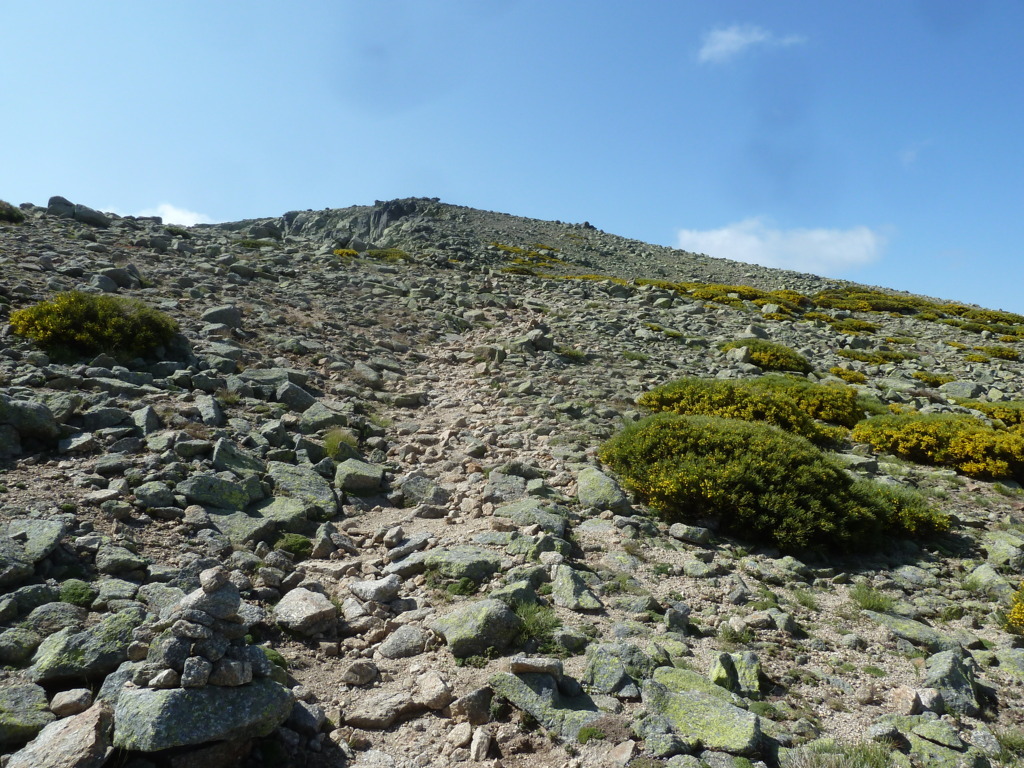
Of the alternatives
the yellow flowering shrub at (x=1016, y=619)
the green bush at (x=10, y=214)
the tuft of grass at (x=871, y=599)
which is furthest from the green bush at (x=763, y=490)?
the green bush at (x=10, y=214)

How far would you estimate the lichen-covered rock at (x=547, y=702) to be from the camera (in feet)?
16.6

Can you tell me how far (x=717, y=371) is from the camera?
63.6 feet

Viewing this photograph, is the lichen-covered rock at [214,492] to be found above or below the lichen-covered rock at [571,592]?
above

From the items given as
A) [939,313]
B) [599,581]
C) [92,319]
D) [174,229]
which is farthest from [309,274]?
[939,313]

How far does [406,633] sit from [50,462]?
5407 millimetres

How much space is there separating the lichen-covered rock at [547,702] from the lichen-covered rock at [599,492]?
4436 mm

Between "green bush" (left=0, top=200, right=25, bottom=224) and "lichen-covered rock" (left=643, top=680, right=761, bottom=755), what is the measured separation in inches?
1073

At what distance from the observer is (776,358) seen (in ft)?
Result: 67.6

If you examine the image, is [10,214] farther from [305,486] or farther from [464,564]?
[464,564]

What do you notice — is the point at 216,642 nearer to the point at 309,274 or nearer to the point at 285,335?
the point at 285,335

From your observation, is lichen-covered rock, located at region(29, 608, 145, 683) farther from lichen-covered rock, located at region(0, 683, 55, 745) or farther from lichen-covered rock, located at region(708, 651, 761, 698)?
lichen-covered rock, located at region(708, 651, 761, 698)

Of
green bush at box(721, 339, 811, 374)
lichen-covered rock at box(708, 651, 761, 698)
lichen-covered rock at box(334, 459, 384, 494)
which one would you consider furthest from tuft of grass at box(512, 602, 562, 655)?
green bush at box(721, 339, 811, 374)

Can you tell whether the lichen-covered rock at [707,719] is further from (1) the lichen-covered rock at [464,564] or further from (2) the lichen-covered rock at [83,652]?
(2) the lichen-covered rock at [83,652]

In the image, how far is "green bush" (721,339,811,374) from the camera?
2038 centimetres
